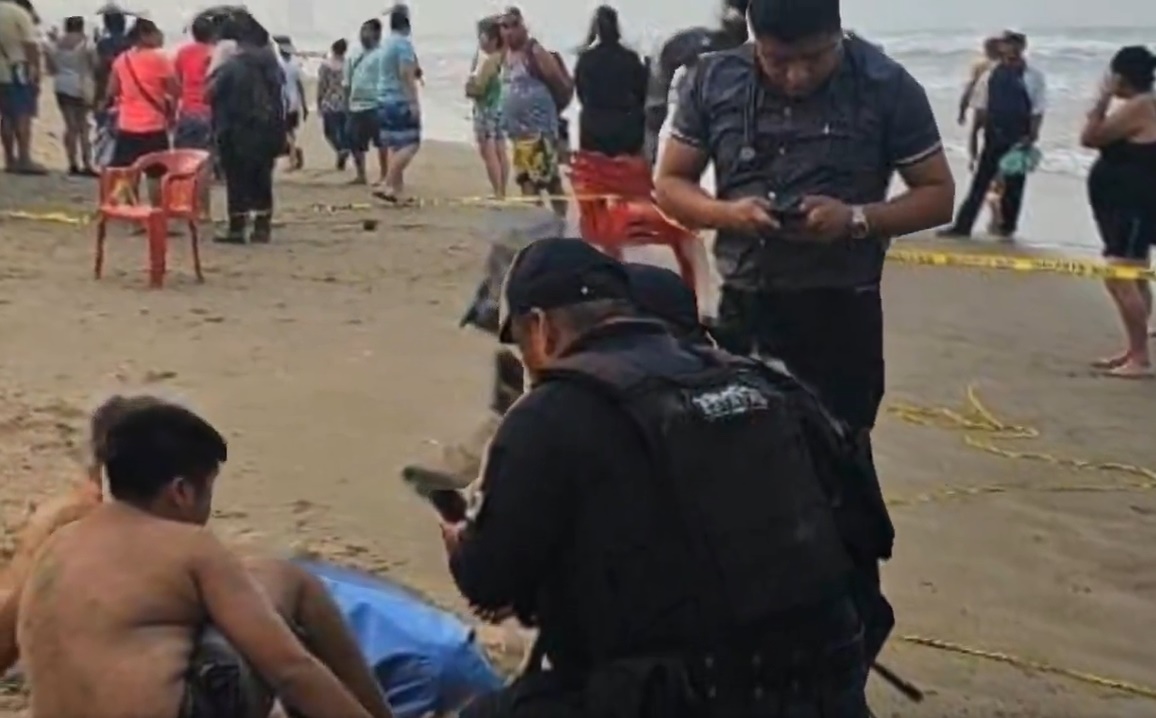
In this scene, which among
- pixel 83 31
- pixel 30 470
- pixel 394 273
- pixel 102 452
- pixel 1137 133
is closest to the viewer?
pixel 102 452

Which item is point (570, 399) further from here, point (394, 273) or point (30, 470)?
point (394, 273)

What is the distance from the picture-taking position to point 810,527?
11.0 feet

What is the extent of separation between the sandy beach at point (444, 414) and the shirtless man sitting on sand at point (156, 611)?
1283 mm

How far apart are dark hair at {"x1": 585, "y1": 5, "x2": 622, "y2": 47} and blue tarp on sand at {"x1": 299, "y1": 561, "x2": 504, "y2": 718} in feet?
24.7

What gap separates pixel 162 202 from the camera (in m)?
12.2

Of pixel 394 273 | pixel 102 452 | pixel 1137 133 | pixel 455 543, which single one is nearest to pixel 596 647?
pixel 455 543

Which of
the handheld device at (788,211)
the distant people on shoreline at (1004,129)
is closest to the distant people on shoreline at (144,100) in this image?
the distant people on shoreline at (1004,129)

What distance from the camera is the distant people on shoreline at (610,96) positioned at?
12109 millimetres

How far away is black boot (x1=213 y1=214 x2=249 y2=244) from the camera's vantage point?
13852 millimetres

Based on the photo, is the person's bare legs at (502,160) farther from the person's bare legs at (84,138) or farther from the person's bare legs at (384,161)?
the person's bare legs at (84,138)

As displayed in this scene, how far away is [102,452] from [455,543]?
2.45ft

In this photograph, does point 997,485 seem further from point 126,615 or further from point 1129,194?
point 126,615

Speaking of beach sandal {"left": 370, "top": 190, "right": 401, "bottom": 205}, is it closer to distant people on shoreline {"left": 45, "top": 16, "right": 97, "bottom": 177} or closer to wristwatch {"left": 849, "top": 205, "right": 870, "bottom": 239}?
distant people on shoreline {"left": 45, "top": 16, "right": 97, "bottom": 177}

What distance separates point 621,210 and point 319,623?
722 cm
